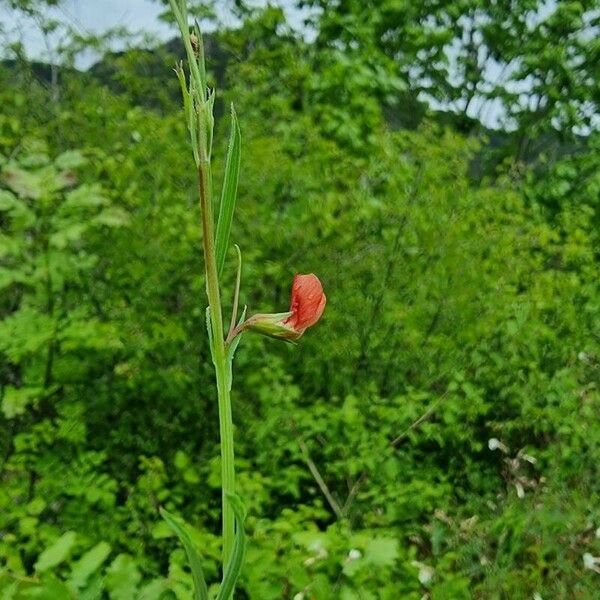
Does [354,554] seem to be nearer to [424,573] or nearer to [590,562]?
[424,573]

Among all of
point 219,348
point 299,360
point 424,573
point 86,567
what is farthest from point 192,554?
point 299,360

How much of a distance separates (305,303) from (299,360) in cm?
230

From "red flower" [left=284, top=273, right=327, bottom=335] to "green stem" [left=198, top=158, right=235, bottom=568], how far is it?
8 centimetres

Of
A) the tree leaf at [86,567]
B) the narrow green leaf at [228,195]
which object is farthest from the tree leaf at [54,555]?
the narrow green leaf at [228,195]

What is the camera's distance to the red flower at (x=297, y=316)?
683 millimetres

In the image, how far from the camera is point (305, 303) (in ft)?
2.27

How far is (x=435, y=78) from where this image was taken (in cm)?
706

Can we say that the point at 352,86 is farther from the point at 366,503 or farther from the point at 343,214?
the point at 366,503

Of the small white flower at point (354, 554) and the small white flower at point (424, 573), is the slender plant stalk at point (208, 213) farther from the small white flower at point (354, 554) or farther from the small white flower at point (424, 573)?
the small white flower at point (424, 573)

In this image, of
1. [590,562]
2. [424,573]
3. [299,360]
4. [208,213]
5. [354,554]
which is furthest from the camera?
[299,360]

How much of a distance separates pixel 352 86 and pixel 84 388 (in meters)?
2.35

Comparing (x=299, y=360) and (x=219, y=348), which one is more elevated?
(x=219, y=348)

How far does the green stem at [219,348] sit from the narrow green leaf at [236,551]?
0.02 metres

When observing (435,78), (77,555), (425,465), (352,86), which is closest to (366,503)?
(425,465)
